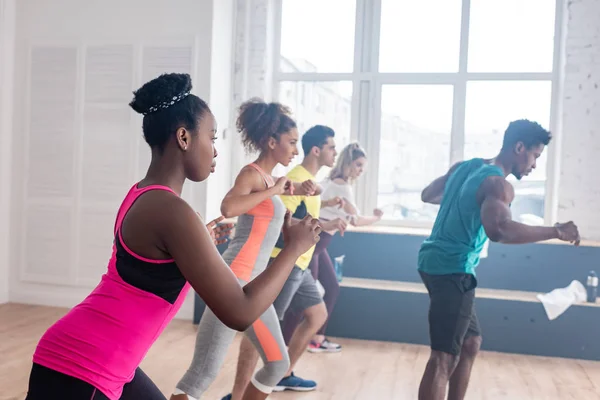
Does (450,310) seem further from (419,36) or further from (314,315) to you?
(419,36)

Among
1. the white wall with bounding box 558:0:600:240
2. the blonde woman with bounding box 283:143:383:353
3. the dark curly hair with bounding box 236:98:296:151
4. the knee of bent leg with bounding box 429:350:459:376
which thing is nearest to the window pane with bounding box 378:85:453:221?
the blonde woman with bounding box 283:143:383:353


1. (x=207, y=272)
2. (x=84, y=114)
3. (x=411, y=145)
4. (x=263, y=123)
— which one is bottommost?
(x=207, y=272)

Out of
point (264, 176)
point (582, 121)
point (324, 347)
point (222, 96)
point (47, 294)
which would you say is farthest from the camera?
point (47, 294)

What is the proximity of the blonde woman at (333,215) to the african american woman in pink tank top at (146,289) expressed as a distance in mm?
2438

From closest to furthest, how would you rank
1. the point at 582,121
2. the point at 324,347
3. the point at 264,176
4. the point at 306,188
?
the point at 264,176 → the point at 306,188 → the point at 324,347 → the point at 582,121

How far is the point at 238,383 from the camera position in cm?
271

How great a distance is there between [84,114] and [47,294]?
1569mm

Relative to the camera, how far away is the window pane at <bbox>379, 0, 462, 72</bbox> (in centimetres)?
530

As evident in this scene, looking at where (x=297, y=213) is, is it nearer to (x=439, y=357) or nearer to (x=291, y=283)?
(x=291, y=283)

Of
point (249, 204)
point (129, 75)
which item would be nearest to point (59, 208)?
point (129, 75)

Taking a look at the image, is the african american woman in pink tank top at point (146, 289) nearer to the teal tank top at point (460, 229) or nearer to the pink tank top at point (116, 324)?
the pink tank top at point (116, 324)

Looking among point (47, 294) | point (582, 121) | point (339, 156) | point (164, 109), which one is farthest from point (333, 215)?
point (164, 109)

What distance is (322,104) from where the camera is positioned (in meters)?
5.57

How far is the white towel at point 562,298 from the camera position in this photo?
14.1 feet
